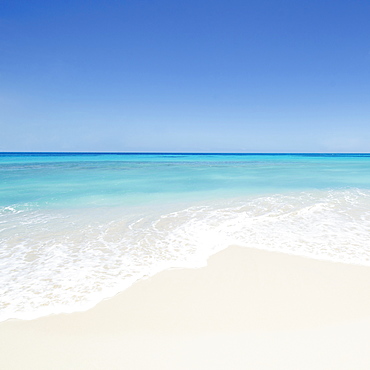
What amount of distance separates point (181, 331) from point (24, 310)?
1.81 m

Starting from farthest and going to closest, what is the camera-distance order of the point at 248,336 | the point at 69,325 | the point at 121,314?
the point at 121,314, the point at 69,325, the point at 248,336

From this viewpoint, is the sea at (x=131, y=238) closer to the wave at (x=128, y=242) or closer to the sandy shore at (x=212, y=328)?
the wave at (x=128, y=242)

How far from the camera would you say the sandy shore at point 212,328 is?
2178 millimetres

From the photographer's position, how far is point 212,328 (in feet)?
8.37

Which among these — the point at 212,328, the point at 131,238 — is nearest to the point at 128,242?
the point at 131,238

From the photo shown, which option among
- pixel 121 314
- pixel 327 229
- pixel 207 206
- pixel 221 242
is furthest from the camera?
pixel 207 206

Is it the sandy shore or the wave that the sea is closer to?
the wave

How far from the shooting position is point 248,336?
7.97 ft

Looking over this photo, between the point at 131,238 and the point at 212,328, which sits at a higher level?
the point at 131,238

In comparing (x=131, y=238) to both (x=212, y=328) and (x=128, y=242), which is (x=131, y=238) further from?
(x=212, y=328)

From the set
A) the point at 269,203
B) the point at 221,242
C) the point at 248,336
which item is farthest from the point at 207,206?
the point at 248,336

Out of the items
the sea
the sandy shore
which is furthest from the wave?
the sandy shore

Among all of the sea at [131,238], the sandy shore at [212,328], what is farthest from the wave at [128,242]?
the sandy shore at [212,328]

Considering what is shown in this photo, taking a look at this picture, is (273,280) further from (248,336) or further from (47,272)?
(47,272)
